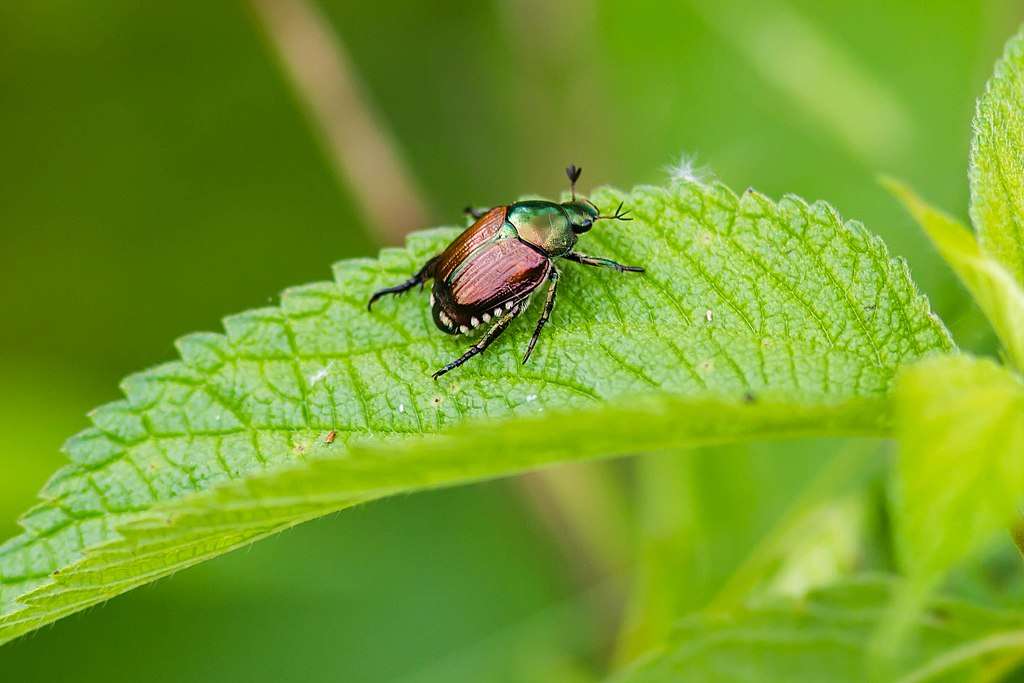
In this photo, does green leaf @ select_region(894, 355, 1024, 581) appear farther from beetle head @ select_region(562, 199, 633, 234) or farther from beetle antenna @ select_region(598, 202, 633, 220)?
beetle head @ select_region(562, 199, 633, 234)

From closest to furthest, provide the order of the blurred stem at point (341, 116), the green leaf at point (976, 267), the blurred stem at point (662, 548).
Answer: the green leaf at point (976, 267) < the blurred stem at point (662, 548) < the blurred stem at point (341, 116)

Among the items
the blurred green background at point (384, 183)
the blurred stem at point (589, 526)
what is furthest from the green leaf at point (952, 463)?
the blurred stem at point (589, 526)

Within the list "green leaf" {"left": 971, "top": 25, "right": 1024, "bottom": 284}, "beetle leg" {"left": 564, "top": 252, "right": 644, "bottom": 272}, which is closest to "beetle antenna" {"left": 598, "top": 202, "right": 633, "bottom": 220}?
"beetle leg" {"left": 564, "top": 252, "right": 644, "bottom": 272}

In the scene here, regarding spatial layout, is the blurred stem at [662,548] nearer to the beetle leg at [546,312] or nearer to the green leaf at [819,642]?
the green leaf at [819,642]

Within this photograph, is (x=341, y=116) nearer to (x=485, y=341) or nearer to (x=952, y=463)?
(x=485, y=341)

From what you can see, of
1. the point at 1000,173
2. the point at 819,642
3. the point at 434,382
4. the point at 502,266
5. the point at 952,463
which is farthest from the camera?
the point at 502,266

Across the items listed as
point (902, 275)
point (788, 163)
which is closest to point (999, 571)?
point (902, 275)

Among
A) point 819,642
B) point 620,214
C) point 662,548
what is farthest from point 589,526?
point 819,642
